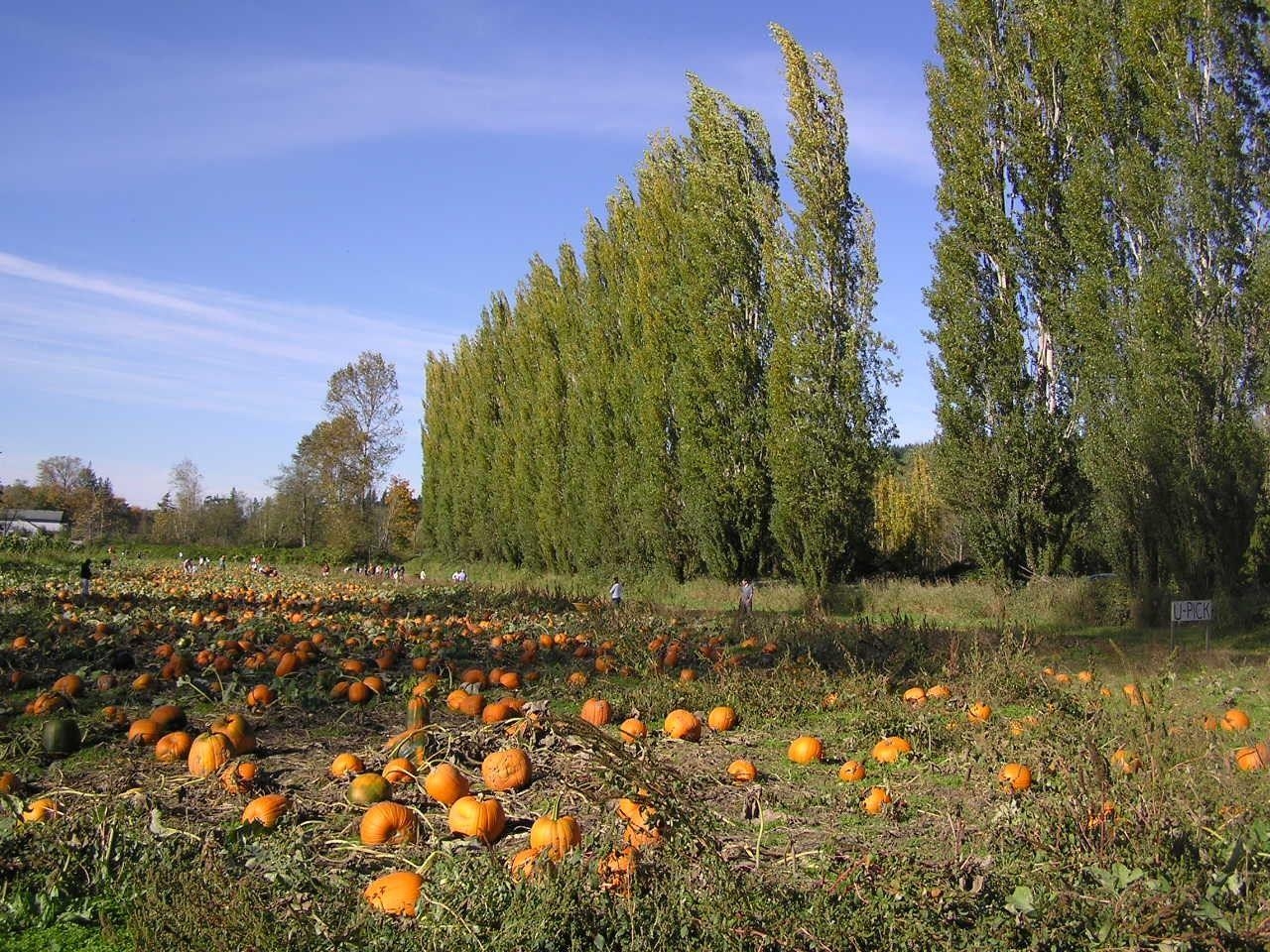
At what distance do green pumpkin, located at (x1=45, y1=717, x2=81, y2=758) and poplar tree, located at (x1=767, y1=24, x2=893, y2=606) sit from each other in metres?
16.3

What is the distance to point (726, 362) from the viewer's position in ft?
74.1

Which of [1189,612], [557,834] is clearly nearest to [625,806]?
[557,834]

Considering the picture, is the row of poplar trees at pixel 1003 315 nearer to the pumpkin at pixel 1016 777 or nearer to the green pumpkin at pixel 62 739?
the pumpkin at pixel 1016 777

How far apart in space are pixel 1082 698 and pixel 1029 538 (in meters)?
13.8

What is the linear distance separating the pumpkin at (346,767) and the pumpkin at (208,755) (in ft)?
1.63

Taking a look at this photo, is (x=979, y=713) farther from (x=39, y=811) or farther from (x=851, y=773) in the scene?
(x=39, y=811)

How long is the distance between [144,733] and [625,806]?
9.95ft

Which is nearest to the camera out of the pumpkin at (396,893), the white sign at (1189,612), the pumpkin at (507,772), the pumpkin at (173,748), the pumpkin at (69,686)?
the pumpkin at (396,893)

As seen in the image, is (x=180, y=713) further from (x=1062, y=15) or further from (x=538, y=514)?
(x=538, y=514)

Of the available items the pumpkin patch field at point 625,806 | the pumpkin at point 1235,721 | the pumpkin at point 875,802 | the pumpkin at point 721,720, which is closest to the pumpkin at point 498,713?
the pumpkin patch field at point 625,806

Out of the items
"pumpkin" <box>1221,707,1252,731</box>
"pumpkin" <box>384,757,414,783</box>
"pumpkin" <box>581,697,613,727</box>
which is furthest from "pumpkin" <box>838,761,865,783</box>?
"pumpkin" <box>1221,707,1252,731</box>

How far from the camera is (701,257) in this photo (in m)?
23.1

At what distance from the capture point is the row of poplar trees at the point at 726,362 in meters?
20.4

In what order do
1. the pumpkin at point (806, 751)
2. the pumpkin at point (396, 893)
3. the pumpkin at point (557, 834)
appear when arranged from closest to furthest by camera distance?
the pumpkin at point (396, 893) → the pumpkin at point (557, 834) → the pumpkin at point (806, 751)
